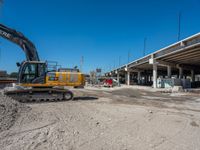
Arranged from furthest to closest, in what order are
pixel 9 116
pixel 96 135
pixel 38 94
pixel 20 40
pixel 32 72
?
1. pixel 20 40
2. pixel 38 94
3. pixel 32 72
4. pixel 9 116
5. pixel 96 135

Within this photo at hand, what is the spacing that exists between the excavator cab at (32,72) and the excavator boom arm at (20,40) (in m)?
2.78

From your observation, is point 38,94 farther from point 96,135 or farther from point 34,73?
point 96,135

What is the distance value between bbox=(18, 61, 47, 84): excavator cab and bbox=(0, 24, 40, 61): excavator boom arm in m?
2.78

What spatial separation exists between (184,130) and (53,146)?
13.7ft

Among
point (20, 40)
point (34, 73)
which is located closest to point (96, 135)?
point (34, 73)

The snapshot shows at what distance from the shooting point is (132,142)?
4188mm

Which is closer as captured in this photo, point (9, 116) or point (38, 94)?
point (9, 116)

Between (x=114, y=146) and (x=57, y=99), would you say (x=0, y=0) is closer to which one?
(x=57, y=99)

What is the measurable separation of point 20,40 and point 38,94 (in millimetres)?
5623

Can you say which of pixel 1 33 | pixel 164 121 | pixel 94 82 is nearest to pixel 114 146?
pixel 164 121

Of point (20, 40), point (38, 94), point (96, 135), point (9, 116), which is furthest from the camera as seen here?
point (20, 40)

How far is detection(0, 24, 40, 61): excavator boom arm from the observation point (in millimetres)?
13664

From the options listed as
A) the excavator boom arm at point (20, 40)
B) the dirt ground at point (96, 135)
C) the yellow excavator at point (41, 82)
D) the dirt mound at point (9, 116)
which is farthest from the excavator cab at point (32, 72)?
the dirt ground at point (96, 135)

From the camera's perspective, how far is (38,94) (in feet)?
36.6
